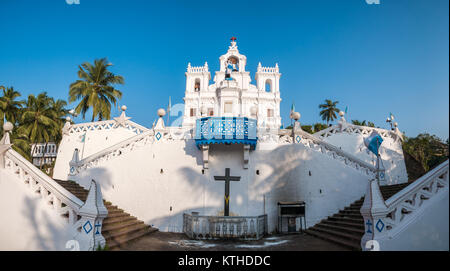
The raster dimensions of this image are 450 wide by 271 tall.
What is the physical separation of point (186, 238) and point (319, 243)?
5.74 m

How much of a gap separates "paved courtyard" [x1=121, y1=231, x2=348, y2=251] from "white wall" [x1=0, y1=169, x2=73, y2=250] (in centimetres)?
225

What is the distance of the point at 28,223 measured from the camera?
789cm

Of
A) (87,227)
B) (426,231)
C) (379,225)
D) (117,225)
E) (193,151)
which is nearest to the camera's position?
(426,231)

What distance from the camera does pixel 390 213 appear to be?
7426 mm

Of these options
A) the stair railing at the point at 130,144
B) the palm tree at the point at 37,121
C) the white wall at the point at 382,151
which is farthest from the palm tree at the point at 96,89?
the white wall at the point at 382,151

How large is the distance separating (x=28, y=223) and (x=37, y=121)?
2482cm

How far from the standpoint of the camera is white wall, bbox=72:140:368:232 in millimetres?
13406

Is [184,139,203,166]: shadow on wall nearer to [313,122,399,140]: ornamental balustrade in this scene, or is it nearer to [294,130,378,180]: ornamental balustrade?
[294,130,378,180]: ornamental balustrade

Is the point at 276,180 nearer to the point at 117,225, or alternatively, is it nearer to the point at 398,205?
the point at 398,205

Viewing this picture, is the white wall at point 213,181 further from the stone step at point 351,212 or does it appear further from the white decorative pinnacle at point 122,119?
the white decorative pinnacle at point 122,119

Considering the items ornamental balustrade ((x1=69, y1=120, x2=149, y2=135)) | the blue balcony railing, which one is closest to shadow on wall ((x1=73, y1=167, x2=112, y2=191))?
the blue balcony railing

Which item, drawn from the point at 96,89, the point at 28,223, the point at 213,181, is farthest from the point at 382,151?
the point at 96,89

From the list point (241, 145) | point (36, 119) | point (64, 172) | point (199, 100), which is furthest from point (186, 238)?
point (199, 100)
